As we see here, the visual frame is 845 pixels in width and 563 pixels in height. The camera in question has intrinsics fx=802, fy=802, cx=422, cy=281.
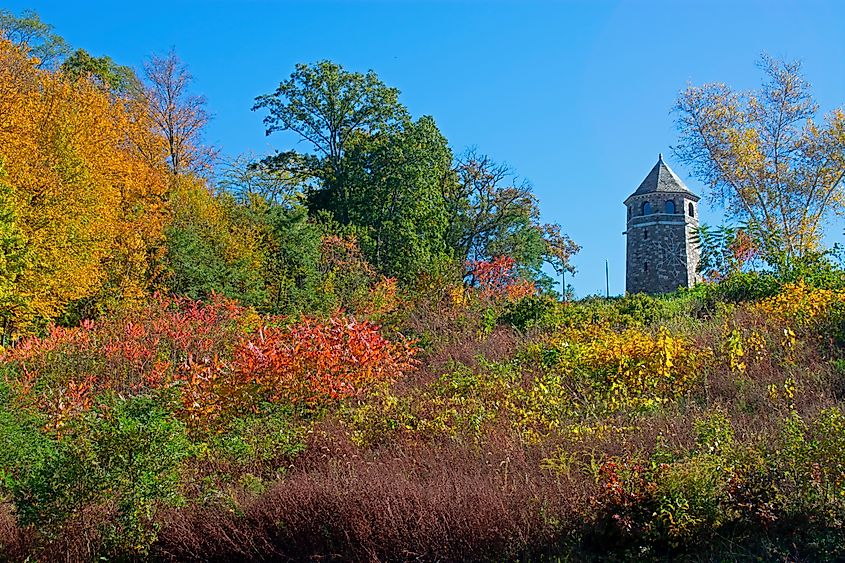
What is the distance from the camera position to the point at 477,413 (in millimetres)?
7328

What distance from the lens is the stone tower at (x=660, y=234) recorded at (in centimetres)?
3809

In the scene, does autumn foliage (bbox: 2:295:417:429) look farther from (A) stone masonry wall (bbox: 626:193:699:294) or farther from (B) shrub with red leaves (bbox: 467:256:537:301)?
(A) stone masonry wall (bbox: 626:193:699:294)

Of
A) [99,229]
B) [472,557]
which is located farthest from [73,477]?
[99,229]

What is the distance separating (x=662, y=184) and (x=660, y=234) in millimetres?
2905

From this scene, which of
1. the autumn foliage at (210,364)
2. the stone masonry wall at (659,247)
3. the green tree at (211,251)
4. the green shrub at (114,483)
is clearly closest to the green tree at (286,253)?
the green tree at (211,251)

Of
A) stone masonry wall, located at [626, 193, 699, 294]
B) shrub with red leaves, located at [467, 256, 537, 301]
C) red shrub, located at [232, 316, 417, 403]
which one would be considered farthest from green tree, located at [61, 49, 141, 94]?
stone masonry wall, located at [626, 193, 699, 294]

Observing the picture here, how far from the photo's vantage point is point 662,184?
132 feet

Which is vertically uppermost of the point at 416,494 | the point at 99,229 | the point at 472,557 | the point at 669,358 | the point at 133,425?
the point at 99,229

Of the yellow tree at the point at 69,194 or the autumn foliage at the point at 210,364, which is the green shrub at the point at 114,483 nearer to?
the autumn foliage at the point at 210,364

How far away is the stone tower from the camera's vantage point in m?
38.1

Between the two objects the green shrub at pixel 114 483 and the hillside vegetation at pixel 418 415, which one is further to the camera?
the green shrub at pixel 114 483

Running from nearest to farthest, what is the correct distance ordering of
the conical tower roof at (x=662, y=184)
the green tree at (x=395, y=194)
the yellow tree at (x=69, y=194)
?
1. the yellow tree at (x=69, y=194)
2. the green tree at (x=395, y=194)
3. the conical tower roof at (x=662, y=184)

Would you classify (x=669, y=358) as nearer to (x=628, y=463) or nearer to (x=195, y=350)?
(x=628, y=463)

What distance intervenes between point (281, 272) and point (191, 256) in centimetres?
241
